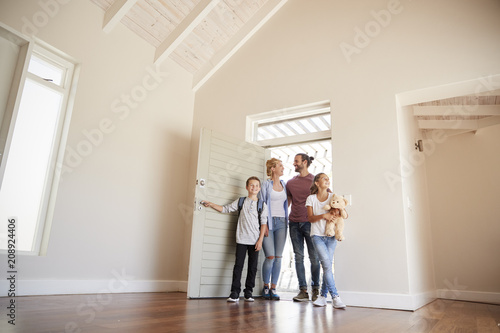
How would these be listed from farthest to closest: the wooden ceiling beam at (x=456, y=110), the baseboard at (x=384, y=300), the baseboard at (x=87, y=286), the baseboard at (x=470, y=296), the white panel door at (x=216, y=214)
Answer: the wooden ceiling beam at (x=456, y=110), the baseboard at (x=470, y=296), the white panel door at (x=216, y=214), the baseboard at (x=384, y=300), the baseboard at (x=87, y=286)

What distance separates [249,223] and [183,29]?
8.15ft

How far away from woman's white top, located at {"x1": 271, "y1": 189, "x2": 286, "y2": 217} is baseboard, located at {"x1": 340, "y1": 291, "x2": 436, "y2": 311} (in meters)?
1.00

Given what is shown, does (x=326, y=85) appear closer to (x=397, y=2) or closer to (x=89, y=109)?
(x=397, y=2)

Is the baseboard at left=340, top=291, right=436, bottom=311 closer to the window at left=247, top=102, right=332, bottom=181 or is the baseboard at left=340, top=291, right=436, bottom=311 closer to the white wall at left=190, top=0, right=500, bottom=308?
the white wall at left=190, top=0, right=500, bottom=308

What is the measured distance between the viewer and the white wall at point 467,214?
14.6 feet

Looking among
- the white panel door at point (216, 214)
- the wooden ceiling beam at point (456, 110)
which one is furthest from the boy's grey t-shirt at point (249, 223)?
the wooden ceiling beam at point (456, 110)

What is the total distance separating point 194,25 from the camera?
13.6ft

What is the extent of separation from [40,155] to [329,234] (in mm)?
2811

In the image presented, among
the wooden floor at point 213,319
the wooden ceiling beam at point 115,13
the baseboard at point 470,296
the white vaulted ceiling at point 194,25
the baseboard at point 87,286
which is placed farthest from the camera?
the baseboard at point 470,296

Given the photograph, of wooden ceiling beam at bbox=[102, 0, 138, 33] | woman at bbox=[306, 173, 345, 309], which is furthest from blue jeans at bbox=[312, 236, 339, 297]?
wooden ceiling beam at bbox=[102, 0, 138, 33]

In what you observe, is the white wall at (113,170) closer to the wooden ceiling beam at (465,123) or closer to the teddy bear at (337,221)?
the teddy bear at (337,221)

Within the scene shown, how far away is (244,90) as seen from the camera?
4.60 metres

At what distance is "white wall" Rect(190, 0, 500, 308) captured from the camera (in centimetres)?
319

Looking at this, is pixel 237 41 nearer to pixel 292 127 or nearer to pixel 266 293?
pixel 292 127
